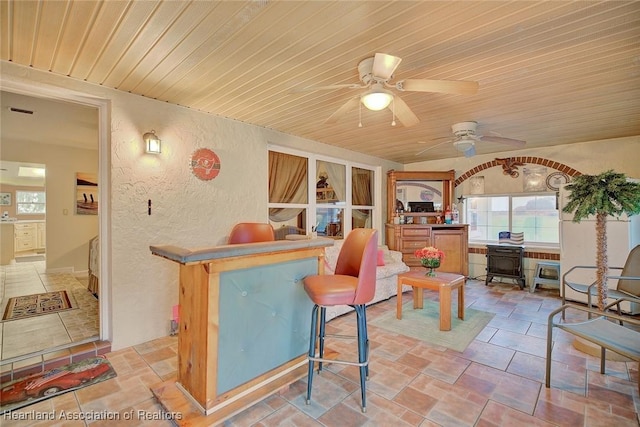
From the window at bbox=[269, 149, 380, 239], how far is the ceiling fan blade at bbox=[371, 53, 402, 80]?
93.8 inches

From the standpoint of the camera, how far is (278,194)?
4.27 metres

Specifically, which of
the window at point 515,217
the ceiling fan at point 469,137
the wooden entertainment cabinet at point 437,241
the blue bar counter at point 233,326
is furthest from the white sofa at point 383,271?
the window at point 515,217

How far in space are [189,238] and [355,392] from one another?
2288mm

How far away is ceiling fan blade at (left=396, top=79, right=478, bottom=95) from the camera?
75.6 inches

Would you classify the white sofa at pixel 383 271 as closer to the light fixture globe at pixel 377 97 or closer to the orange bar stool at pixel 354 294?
the orange bar stool at pixel 354 294

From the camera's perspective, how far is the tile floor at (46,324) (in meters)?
2.59

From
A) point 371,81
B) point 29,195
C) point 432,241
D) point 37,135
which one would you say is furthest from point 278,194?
point 29,195

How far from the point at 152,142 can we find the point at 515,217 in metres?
6.16

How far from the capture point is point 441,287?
3.24 metres

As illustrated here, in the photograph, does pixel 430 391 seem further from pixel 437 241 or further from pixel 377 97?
pixel 437 241

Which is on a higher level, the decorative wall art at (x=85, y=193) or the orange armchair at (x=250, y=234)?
the decorative wall art at (x=85, y=193)

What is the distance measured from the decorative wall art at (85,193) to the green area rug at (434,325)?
612 centimetres

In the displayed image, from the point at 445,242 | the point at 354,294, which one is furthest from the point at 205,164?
the point at 445,242

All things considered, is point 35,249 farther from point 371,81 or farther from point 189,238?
point 371,81
